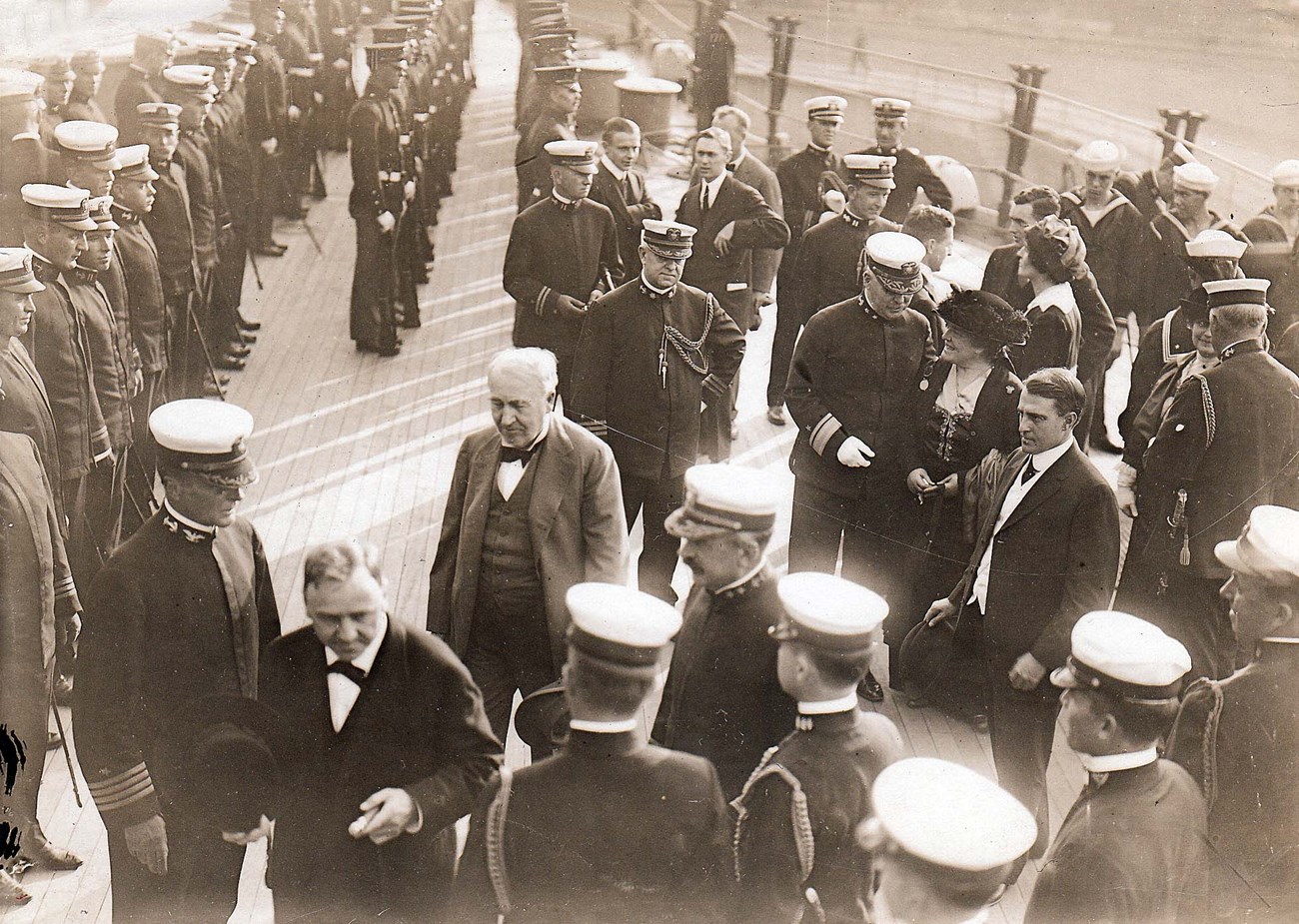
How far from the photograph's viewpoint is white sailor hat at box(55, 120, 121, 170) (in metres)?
5.22

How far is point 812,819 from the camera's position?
2.55 m

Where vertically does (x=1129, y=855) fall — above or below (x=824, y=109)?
below

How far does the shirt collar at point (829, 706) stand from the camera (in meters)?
2.60

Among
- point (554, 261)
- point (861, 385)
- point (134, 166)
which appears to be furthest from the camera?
point (554, 261)

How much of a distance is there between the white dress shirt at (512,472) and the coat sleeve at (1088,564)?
1.58 m

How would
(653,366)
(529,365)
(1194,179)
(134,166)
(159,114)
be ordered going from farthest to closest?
(1194,179), (159,114), (134,166), (653,366), (529,365)

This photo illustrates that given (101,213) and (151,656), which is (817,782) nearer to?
(151,656)

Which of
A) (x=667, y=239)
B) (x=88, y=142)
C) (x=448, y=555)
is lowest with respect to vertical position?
(x=448, y=555)

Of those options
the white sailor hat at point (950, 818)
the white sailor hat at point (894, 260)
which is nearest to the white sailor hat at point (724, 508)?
the white sailor hat at point (950, 818)

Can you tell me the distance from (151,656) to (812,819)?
63.3 inches

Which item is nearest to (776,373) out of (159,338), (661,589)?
(661,589)

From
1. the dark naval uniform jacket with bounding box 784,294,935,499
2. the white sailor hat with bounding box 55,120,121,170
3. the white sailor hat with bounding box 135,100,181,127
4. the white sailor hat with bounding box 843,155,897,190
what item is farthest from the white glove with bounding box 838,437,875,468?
the white sailor hat with bounding box 135,100,181,127

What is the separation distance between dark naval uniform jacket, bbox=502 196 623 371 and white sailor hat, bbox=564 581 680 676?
359 centimetres

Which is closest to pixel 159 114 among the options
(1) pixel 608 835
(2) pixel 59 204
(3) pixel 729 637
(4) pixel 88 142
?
(4) pixel 88 142
